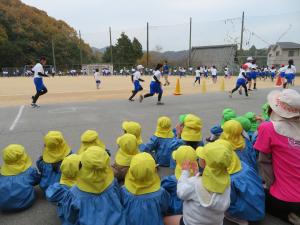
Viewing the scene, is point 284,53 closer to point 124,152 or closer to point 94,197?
point 124,152

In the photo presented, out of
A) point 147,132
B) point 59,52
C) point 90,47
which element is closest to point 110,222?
point 147,132

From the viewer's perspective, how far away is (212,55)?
184 ft

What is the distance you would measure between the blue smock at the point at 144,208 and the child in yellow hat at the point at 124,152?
776 millimetres

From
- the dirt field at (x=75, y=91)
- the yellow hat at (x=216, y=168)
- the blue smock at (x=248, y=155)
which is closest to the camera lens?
the yellow hat at (x=216, y=168)

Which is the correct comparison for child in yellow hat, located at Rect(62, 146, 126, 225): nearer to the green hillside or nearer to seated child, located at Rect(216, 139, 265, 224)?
seated child, located at Rect(216, 139, 265, 224)

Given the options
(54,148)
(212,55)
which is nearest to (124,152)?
(54,148)

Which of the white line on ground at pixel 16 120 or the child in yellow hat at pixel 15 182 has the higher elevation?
the child in yellow hat at pixel 15 182

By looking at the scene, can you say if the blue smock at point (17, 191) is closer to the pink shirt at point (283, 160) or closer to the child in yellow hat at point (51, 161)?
the child in yellow hat at point (51, 161)

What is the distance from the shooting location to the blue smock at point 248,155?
12.4 feet

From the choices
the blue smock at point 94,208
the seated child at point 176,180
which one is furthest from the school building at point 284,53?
the blue smock at point 94,208

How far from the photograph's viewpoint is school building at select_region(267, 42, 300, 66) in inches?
1908

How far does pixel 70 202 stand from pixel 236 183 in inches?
62.6

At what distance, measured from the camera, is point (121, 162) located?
11.9 feet

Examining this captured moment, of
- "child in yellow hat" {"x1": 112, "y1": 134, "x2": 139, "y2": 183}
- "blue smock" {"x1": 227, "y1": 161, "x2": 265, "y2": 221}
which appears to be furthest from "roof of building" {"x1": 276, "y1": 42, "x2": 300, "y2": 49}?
"blue smock" {"x1": 227, "y1": 161, "x2": 265, "y2": 221}
